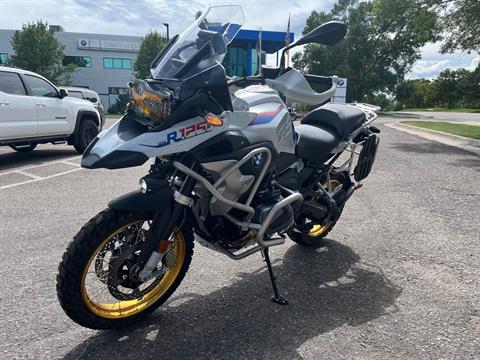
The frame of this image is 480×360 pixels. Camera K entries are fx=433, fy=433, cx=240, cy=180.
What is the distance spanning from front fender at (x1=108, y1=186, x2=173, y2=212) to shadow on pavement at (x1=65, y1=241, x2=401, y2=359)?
84cm

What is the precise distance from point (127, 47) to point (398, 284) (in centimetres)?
5108

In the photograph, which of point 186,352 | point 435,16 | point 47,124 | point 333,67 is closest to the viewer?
point 186,352

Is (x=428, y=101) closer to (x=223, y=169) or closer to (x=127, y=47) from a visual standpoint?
(x=127, y=47)

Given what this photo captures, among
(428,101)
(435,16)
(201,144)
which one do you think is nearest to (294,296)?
(201,144)

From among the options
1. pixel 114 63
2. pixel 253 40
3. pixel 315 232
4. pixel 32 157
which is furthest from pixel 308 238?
pixel 114 63

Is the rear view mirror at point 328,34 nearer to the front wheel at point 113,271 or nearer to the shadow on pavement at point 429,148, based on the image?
the front wheel at point 113,271

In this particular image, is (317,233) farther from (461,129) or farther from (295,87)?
(461,129)

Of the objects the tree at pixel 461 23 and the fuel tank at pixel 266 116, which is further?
the tree at pixel 461 23

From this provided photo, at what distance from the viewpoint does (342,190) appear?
4.20 m

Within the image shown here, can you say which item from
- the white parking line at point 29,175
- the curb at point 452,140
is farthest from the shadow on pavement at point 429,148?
the white parking line at point 29,175

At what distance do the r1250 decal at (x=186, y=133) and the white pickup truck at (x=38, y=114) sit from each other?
24.2 feet

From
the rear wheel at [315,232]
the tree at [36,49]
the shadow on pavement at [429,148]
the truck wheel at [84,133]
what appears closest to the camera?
the rear wheel at [315,232]

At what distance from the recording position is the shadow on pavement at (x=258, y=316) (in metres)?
2.61

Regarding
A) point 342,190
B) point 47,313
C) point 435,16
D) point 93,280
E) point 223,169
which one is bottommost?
point 47,313
